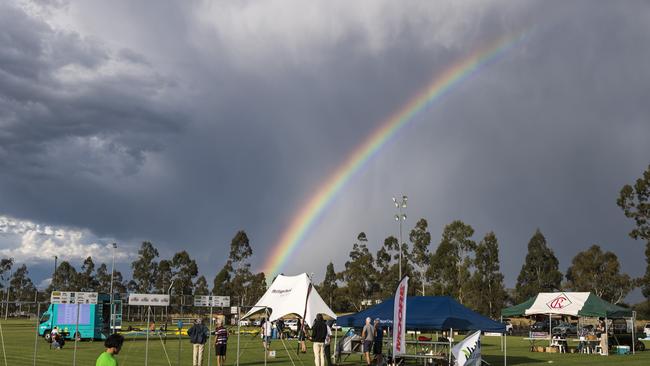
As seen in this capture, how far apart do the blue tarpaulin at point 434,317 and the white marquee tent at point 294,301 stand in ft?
35.4

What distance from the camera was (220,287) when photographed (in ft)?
352

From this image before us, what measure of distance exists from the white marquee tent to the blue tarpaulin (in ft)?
35.4

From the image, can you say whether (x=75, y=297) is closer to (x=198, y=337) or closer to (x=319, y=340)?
(x=198, y=337)

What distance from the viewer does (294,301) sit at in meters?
37.9

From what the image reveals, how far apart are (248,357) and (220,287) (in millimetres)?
79633

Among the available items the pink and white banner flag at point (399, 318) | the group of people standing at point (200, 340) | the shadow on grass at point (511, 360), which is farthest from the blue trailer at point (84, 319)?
the pink and white banner flag at point (399, 318)

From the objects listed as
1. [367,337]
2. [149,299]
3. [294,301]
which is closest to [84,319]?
[294,301]

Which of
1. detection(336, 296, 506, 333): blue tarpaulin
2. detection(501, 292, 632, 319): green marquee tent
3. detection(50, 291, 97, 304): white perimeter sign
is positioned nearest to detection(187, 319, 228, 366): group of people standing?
detection(50, 291, 97, 304): white perimeter sign

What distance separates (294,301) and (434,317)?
50.7ft

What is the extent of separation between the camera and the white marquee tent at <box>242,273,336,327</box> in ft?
122

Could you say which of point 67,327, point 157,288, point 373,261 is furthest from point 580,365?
point 157,288

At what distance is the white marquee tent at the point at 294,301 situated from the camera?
37125 millimetres

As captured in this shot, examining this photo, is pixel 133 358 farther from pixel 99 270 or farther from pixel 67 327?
pixel 99 270

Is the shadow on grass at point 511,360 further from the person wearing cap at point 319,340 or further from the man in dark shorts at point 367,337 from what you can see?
the person wearing cap at point 319,340
